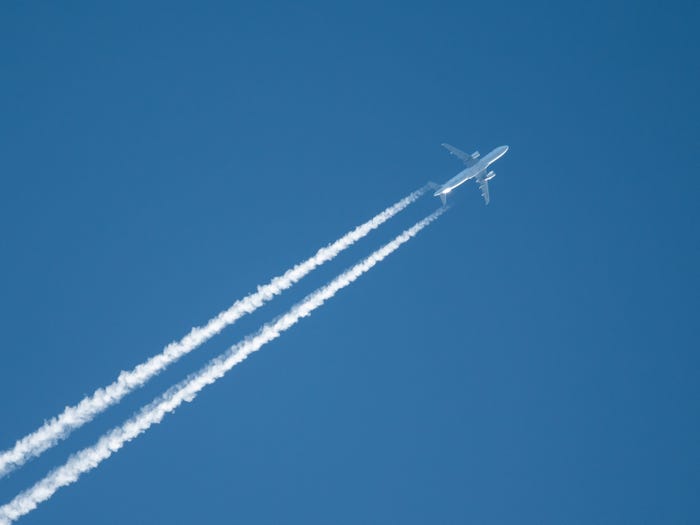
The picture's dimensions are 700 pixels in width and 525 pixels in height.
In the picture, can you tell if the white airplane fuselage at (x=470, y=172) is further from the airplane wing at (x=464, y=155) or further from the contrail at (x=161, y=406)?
the contrail at (x=161, y=406)

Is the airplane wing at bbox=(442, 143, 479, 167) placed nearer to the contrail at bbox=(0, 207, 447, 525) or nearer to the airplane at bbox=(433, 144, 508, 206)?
the airplane at bbox=(433, 144, 508, 206)

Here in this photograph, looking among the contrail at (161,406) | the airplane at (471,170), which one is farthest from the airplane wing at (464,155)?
the contrail at (161,406)

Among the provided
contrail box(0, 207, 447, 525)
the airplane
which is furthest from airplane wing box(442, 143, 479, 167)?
contrail box(0, 207, 447, 525)

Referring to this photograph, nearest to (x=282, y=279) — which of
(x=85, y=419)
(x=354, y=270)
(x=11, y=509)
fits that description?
(x=354, y=270)

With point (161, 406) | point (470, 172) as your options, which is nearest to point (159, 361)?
point (161, 406)

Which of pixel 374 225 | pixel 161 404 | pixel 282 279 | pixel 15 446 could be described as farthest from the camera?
pixel 374 225

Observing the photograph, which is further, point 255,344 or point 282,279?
point 282,279

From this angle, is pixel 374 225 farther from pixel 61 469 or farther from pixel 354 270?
pixel 61 469
